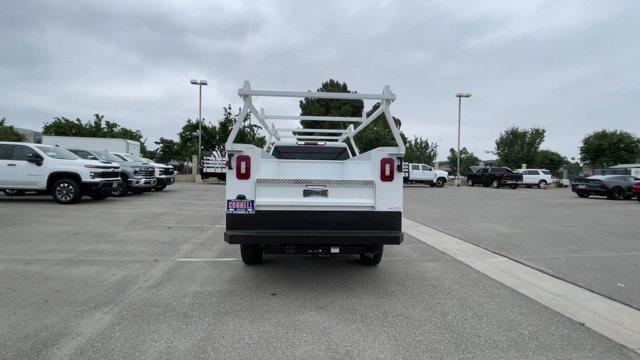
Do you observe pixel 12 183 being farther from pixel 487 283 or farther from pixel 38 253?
pixel 487 283

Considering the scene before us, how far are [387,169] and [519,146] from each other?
209 ft

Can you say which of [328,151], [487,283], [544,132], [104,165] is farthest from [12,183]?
[544,132]

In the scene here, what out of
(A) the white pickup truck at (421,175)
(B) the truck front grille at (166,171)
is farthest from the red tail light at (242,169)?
(A) the white pickup truck at (421,175)

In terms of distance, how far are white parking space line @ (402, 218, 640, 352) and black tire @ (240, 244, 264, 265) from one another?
3224 millimetres

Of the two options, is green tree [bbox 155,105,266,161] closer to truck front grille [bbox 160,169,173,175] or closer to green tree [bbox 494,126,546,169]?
truck front grille [bbox 160,169,173,175]

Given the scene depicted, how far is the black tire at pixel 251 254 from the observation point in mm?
6141

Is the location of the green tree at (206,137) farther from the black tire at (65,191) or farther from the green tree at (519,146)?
the green tree at (519,146)

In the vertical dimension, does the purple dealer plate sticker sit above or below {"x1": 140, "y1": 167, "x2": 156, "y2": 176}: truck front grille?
below

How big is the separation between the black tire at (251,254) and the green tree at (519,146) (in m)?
60.0

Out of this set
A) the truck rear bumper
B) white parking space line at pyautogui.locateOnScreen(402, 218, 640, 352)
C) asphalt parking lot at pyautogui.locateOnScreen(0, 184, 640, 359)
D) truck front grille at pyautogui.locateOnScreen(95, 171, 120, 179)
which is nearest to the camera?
asphalt parking lot at pyautogui.locateOnScreen(0, 184, 640, 359)

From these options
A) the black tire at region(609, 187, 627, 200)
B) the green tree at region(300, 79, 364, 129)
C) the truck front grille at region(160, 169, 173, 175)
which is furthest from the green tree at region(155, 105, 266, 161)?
the black tire at region(609, 187, 627, 200)

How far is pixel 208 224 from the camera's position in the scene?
421 inches

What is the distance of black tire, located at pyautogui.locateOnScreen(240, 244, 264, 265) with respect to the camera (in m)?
6.14

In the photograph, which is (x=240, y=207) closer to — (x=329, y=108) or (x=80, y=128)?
(x=329, y=108)
